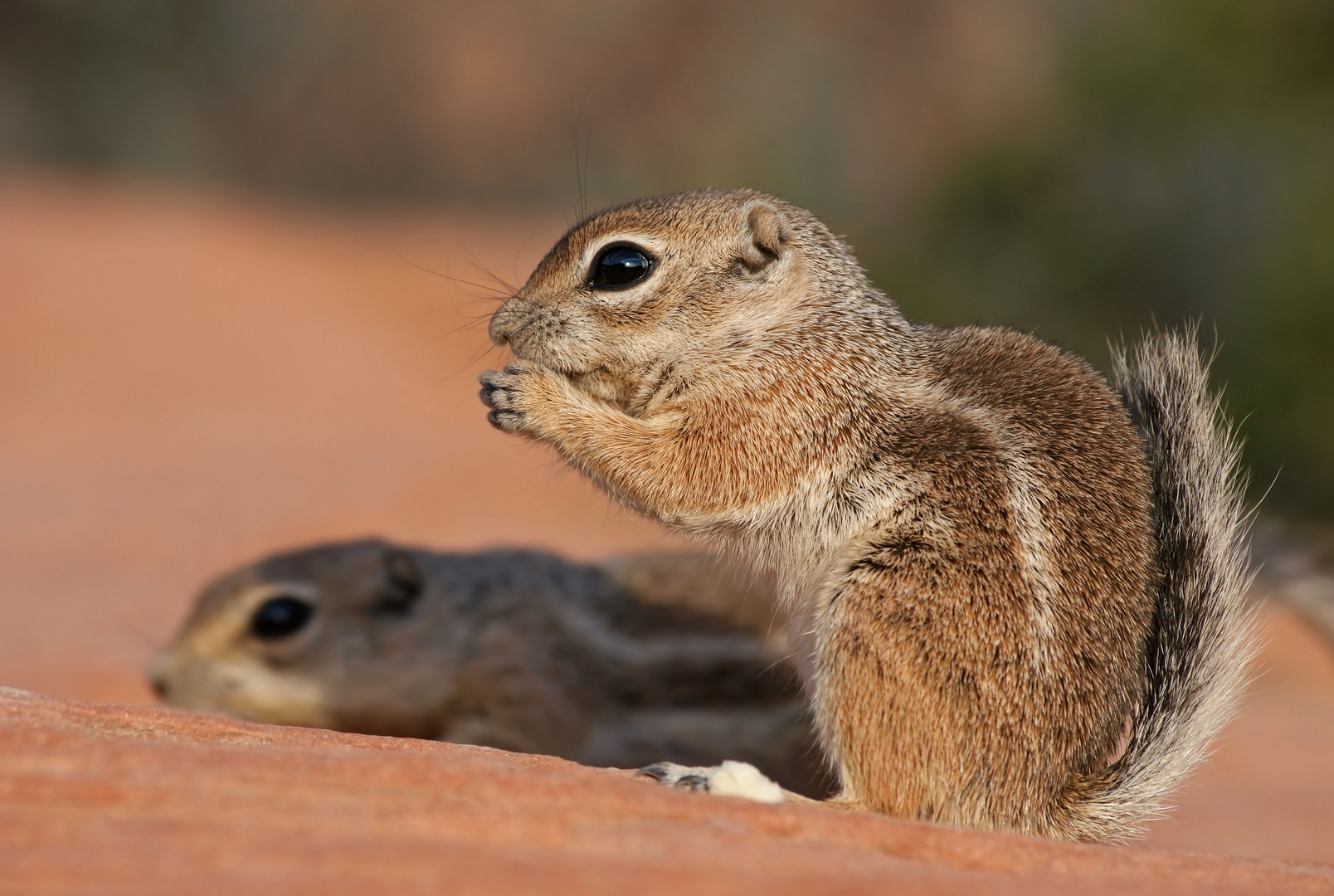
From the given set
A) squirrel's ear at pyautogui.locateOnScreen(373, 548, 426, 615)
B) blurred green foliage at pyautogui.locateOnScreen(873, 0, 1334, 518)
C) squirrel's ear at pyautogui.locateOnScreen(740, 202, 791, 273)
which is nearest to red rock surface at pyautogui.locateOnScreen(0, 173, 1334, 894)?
squirrel's ear at pyautogui.locateOnScreen(373, 548, 426, 615)

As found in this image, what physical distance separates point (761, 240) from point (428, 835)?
2.35 meters

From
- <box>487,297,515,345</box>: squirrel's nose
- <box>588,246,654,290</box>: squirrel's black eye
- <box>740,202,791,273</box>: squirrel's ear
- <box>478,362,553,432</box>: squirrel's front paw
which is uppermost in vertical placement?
<box>740,202,791,273</box>: squirrel's ear

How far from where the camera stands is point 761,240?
3.90 meters

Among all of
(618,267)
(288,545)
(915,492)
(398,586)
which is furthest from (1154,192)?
(915,492)

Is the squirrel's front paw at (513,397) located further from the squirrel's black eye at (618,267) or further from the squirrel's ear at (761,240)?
the squirrel's ear at (761,240)

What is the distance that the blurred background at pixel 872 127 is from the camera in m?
12.5

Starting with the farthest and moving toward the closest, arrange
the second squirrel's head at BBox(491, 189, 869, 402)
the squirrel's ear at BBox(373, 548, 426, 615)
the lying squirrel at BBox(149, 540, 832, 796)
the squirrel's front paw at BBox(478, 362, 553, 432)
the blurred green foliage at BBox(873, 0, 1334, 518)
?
the blurred green foliage at BBox(873, 0, 1334, 518) < the squirrel's ear at BBox(373, 548, 426, 615) < the lying squirrel at BBox(149, 540, 832, 796) < the second squirrel's head at BBox(491, 189, 869, 402) < the squirrel's front paw at BBox(478, 362, 553, 432)

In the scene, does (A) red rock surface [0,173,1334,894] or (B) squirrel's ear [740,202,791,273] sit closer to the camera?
(A) red rock surface [0,173,1334,894]

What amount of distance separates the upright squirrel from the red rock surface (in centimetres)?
40

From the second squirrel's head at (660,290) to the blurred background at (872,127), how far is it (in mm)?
1361

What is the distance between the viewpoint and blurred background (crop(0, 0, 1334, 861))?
7980 millimetres

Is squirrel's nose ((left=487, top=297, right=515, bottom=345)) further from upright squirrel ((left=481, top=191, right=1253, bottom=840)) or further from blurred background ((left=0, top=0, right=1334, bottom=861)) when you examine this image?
blurred background ((left=0, top=0, right=1334, bottom=861))

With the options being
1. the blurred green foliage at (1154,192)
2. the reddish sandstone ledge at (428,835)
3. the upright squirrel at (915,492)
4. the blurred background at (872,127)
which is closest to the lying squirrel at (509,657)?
the upright squirrel at (915,492)

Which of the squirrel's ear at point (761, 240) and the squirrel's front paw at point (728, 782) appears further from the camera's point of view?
the squirrel's ear at point (761, 240)
